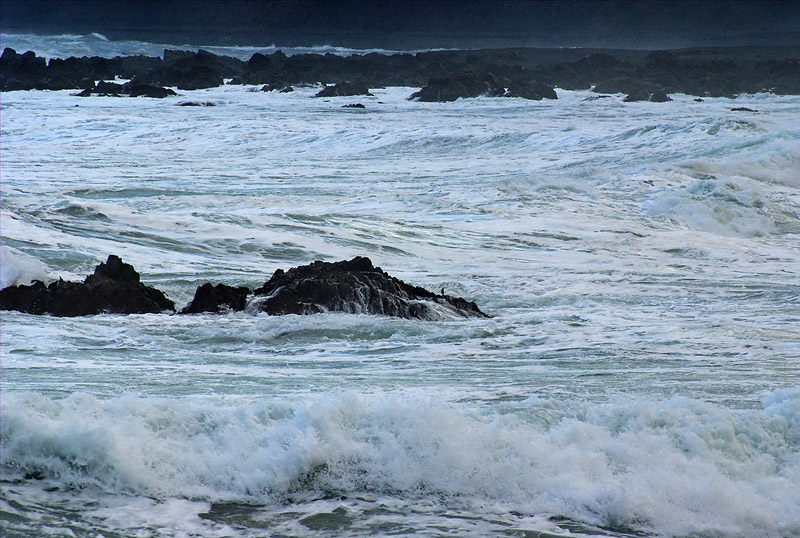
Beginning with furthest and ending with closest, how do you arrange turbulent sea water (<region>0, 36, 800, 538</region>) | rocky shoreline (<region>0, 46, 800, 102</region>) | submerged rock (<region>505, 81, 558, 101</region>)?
rocky shoreline (<region>0, 46, 800, 102</region>)
submerged rock (<region>505, 81, 558, 101</region>)
turbulent sea water (<region>0, 36, 800, 538</region>)

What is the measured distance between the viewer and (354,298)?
794cm

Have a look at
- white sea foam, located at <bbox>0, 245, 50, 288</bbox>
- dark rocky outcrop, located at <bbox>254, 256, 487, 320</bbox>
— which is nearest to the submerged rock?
white sea foam, located at <bbox>0, 245, 50, 288</bbox>

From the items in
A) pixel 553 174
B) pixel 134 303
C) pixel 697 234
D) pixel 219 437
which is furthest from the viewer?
pixel 553 174

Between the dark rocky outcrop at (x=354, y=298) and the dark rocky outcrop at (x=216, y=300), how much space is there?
15cm

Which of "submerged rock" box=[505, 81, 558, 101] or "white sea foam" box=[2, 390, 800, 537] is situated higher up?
"submerged rock" box=[505, 81, 558, 101]

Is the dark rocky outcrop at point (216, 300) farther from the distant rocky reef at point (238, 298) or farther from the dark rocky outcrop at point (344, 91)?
the dark rocky outcrop at point (344, 91)

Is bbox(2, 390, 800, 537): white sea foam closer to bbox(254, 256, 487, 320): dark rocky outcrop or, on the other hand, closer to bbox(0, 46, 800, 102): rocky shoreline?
bbox(254, 256, 487, 320): dark rocky outcrop

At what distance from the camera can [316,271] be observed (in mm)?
8391

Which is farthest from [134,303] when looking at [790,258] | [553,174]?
[553,174]

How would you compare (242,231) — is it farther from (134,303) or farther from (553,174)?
(553,174)

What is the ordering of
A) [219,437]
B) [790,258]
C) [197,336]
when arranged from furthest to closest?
[790,258], [197,336], [219,437]

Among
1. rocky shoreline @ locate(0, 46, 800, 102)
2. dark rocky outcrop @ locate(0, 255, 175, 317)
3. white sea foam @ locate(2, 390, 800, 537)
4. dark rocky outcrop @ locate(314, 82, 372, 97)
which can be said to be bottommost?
white sea foam @ locate(2, 390, 800, 537)

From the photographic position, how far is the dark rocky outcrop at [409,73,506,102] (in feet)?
126

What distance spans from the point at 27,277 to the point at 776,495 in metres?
6.42
